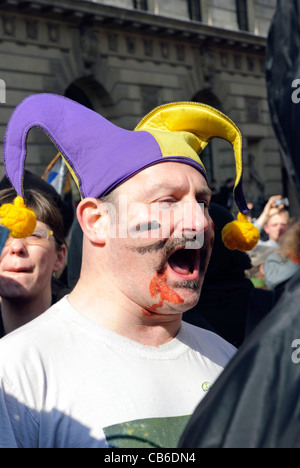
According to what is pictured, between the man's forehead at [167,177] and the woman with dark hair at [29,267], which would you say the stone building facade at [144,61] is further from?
the man's forehead at [167,177]

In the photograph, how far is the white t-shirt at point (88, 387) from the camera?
1968 mm

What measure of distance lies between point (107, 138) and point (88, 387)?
2.39 feet

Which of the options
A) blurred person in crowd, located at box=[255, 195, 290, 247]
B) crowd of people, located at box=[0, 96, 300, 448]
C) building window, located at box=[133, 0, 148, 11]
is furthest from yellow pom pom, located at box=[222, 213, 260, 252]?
building window, located at box=[133, 0, 148, 11]

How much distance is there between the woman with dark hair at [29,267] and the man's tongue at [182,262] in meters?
1.21

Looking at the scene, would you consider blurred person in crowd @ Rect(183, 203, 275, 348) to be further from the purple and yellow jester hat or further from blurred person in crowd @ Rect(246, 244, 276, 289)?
blurred person in crowd @ Rect(246, 244, 276, 289)

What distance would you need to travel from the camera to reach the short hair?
3412 millimetres

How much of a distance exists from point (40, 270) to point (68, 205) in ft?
8.53

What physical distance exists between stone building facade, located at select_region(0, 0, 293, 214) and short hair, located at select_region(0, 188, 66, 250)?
11.9 meters

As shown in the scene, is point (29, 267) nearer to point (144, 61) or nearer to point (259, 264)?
point (259, 264)

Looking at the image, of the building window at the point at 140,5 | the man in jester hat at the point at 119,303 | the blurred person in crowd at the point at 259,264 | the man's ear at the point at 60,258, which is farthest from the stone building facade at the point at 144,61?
the man in jester hat at the point at 119,303

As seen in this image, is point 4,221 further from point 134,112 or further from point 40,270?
point 134,112

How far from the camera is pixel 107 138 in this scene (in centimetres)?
233

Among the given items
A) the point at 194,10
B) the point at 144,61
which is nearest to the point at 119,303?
the point at 144,61
